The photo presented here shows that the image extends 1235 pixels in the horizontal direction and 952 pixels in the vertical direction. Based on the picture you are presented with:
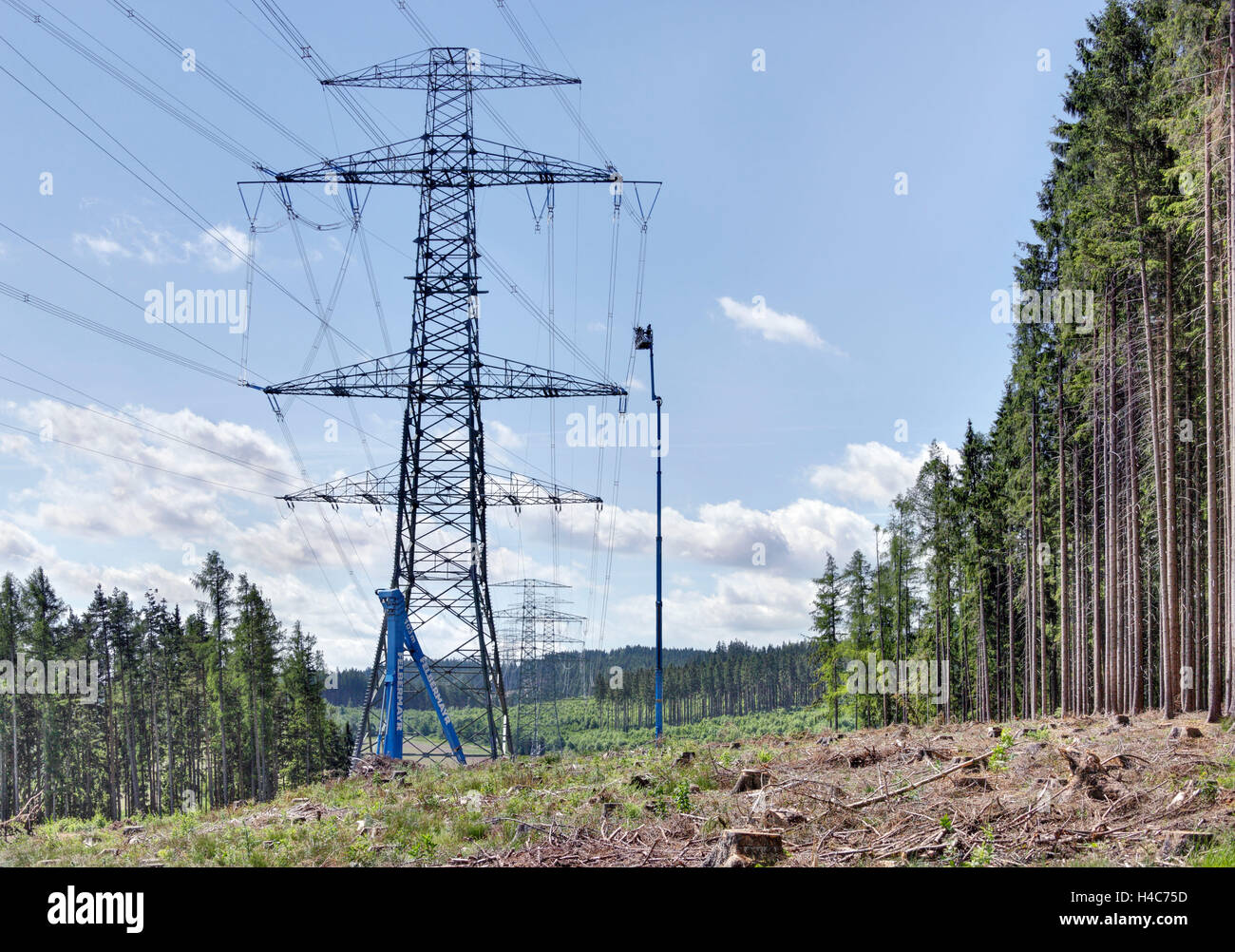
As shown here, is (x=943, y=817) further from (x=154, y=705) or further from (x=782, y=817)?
(x=154, y=705)

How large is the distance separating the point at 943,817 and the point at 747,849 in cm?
227

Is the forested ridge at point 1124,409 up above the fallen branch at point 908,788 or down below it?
above

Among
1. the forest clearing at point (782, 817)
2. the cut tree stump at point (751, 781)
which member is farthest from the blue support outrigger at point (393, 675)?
the cut tree stump at point (751, 781)

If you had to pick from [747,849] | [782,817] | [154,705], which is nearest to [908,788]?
[782,817]

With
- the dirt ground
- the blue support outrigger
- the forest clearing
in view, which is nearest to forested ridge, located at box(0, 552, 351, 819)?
the blue support outrigger

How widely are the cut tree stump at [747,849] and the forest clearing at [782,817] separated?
0.02m

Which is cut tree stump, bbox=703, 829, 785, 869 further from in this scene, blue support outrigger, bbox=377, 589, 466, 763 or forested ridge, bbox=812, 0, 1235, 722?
blue support outrigger, bbox=377, 589, 466, 763

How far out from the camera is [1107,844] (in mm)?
8594

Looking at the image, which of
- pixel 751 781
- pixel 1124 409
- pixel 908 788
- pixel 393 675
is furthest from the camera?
pixel 1124 409

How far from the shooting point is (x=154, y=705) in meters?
53.6

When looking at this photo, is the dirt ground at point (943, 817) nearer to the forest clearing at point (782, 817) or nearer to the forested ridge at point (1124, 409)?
the forest clearing at point (782, 817)

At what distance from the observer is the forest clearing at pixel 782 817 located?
8828 millimetres

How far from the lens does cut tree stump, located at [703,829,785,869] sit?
27.8 ft
